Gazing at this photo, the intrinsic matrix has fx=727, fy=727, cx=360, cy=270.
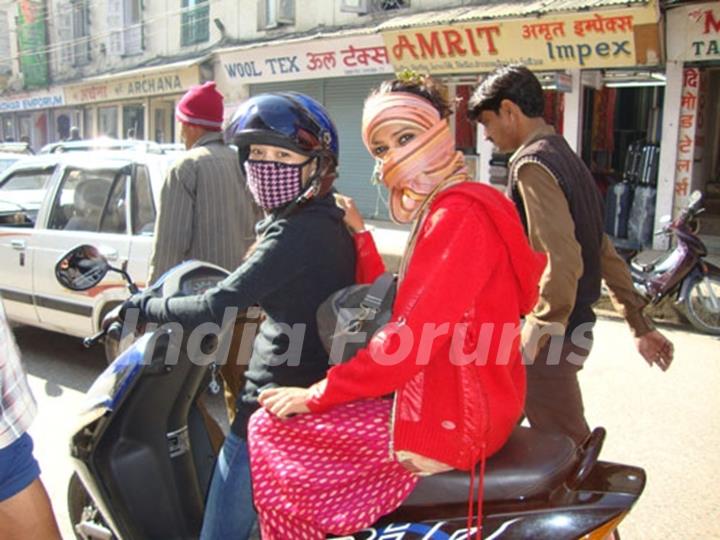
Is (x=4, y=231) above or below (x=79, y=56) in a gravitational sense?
below

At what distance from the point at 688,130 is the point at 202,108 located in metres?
7.73

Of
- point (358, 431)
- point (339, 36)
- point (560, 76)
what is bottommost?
point (358, 431)

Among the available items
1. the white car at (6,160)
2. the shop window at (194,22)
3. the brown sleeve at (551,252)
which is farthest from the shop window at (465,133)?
the brown sleeve at (551,252)

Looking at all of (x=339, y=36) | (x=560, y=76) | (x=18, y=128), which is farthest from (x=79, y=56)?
(x=560, y=76)

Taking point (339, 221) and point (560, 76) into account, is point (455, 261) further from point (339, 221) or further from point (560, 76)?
point (560, 76)

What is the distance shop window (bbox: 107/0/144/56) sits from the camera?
19.5 meters

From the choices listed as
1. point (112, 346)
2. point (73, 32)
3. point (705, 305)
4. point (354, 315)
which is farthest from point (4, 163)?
point (73, 32)

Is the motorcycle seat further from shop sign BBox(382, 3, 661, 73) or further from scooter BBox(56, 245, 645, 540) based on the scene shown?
shop sign BBox(382, 3, 661, 73)

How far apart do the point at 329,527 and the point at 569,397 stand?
3.72ft

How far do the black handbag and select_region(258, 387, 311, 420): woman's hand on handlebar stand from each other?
120mm

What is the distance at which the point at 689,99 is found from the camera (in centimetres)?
941

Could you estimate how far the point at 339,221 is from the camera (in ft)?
6.40

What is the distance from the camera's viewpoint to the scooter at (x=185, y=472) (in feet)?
5.33

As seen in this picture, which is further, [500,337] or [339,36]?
[339,36]
